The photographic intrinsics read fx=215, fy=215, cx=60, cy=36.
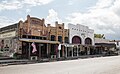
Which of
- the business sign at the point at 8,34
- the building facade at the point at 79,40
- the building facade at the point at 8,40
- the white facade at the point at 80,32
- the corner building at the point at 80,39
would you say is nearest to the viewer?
the building facade at the point at 8,40

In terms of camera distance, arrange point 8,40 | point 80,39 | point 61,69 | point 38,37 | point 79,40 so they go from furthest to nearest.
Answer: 1. point 80,39
2. point 79,40
3. point 38,37
4. point 8,40
5. point 61,69

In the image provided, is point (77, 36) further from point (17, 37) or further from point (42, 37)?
point (17, 37)

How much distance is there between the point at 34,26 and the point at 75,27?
484 inches

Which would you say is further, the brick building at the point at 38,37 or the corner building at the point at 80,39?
the corner building at the point at 80,39

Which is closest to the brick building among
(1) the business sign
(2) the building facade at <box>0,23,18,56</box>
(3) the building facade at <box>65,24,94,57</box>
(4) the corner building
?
(2) the building facade at <box>0,23,18,56</box>

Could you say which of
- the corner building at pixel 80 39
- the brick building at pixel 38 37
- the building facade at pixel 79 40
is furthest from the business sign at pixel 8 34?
the corner building at pixel 80 39

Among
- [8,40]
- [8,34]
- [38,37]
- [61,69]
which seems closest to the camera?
[61,69]

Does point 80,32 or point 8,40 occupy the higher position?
point 80,32

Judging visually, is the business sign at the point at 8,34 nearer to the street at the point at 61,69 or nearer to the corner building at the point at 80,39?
the street at the point at 61,69

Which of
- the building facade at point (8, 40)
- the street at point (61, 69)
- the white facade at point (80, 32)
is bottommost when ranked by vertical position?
the street at point (61, 69)

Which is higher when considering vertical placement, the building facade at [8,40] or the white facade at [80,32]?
the white facade at [80,32]

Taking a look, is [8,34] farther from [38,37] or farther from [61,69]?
[61,69]

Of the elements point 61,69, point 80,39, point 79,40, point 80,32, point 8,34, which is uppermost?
point 80,32

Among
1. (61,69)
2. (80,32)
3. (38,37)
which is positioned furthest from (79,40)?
(61,69)
